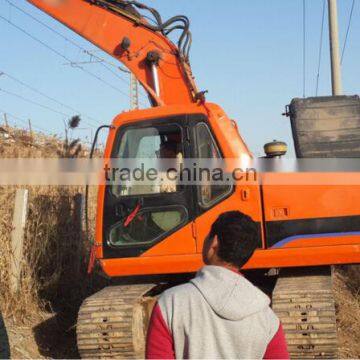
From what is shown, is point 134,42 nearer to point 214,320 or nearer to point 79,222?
point 79,222

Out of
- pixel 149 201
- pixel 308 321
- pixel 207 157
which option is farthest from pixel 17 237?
pixel 308 321

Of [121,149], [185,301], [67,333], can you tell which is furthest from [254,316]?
[67,333]

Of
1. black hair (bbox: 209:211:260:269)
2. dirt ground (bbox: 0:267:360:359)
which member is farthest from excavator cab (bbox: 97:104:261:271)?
black hair (bbox: 209:211:260:269)

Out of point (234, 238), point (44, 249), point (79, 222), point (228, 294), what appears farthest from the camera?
point (79, 222)

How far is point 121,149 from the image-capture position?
18.2 ft

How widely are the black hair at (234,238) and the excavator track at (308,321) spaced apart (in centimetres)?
263

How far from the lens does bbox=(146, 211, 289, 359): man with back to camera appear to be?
212 centimetres

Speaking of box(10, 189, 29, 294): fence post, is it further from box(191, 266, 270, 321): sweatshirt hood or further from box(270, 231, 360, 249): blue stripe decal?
box(191, 266, 270, 321): sweatshirt hood

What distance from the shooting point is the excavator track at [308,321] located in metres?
4.67

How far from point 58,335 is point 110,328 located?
2007mm

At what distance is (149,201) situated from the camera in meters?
5.39

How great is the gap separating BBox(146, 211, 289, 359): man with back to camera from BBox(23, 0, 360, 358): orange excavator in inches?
105

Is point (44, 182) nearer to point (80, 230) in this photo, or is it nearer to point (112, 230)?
point (80, 230)

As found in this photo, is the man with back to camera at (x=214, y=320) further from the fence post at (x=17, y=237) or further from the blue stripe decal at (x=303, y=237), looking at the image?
the fence post at (x=17, y=237)
